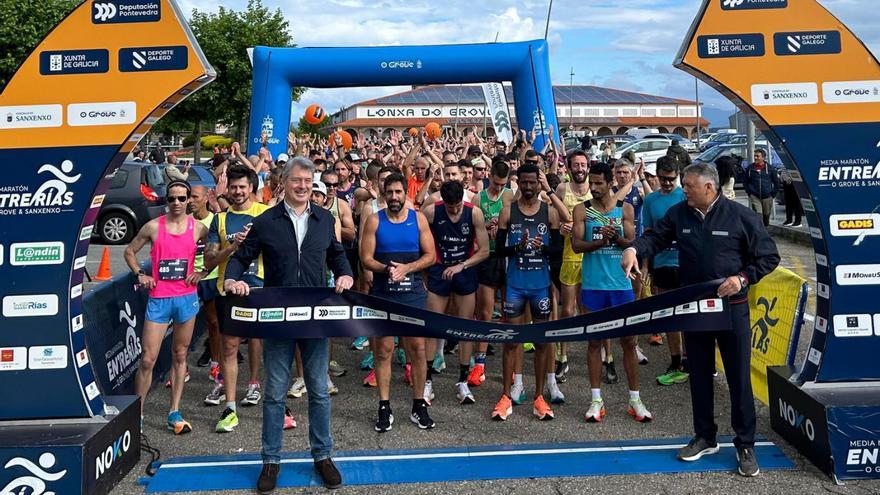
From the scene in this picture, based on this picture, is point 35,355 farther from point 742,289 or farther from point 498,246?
point 742,289

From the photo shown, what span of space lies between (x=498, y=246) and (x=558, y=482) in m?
2.16

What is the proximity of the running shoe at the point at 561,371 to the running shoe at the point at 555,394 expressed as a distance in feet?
1.53

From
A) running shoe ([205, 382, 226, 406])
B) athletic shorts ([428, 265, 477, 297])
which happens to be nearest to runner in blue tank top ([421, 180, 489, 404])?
athletic shorts ([428, 265, 477, 297])

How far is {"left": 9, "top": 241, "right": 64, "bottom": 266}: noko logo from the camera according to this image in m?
4.68

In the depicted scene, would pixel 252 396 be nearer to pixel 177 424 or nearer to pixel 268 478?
pixel 177 424

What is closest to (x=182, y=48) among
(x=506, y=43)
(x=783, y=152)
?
(x=783, y=152)

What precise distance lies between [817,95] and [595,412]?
2.89m

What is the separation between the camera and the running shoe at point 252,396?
630 centimetres

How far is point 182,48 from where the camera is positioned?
4.67 m

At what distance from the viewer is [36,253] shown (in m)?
4.69

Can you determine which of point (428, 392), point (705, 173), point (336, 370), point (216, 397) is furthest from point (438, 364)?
point (705, 173)

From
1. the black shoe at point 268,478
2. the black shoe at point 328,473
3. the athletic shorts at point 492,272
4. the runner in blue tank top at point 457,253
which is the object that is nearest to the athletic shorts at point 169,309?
the black shoe at point 268,478

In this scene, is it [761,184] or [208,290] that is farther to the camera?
[761,184]

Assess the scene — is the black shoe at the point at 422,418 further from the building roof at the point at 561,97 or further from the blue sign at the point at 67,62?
the building roof at the point at 561,97
